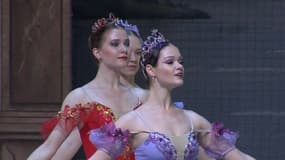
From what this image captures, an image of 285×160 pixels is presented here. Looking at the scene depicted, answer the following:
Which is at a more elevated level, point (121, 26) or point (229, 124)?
point (121, 26)

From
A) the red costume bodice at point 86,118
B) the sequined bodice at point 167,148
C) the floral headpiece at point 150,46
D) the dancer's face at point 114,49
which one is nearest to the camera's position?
the sequined bodice at point 167,148

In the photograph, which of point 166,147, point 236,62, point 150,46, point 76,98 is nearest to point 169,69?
point 150,46

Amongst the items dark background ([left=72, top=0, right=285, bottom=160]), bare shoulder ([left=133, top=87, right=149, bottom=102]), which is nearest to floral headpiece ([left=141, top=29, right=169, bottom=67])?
bare shoulder ([left=133, top=87, right=149, bottom=102])

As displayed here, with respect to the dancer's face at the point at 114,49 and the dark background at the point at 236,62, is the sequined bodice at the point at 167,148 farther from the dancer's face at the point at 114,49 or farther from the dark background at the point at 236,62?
the dark background at the point at 236,62

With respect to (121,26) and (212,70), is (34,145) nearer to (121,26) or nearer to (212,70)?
(212,70)

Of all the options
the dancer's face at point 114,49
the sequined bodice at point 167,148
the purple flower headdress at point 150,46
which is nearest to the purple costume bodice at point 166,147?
the sequined bodice at point 167,148

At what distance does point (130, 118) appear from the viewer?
246 inches

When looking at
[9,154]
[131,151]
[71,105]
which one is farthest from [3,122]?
[131,151]

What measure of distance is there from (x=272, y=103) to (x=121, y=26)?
350 centimetres

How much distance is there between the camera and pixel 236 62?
34.8 ft

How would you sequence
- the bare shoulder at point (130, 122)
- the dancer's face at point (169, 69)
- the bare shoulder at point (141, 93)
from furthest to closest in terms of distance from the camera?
the bare shoulder at point (141, 93)
the dancer's face at point (169, 69)
the bare shoulder at point (130, 122)

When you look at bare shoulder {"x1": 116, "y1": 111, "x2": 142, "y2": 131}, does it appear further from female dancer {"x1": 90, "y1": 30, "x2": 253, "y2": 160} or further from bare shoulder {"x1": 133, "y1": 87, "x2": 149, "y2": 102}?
bare shoulder {"x1": 133, "y1": 87, "x2": 149, "y2": 102}

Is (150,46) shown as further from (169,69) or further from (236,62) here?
(236,62)

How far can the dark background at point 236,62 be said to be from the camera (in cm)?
1050
